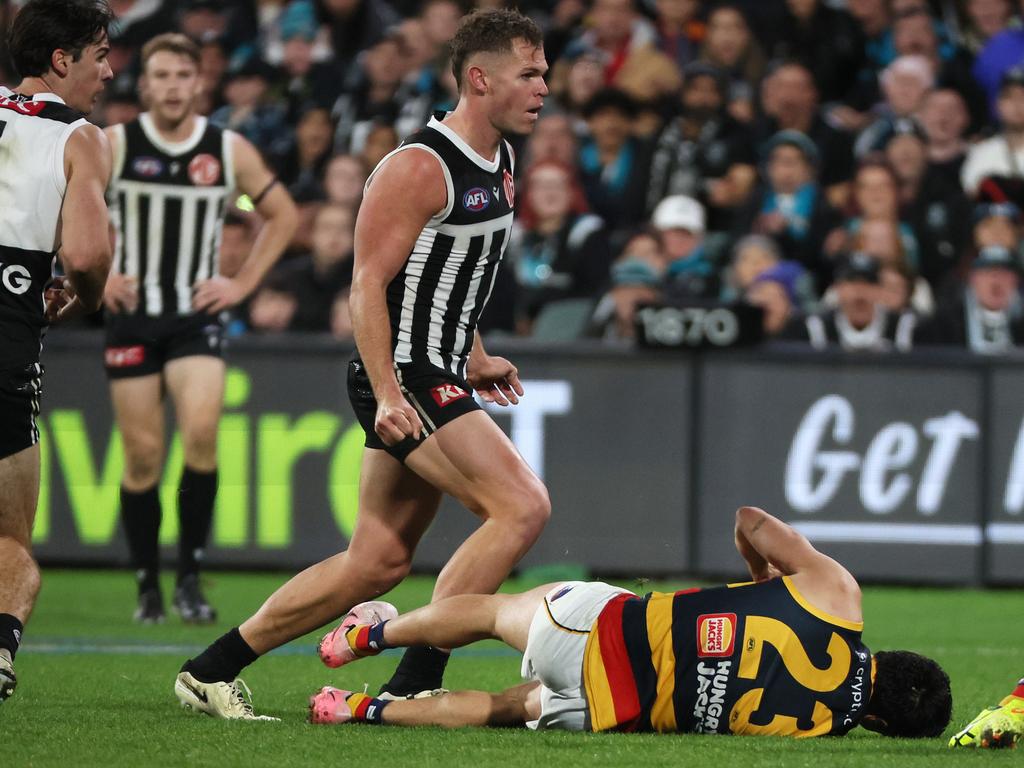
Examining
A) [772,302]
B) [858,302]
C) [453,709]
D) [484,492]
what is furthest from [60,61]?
[772,302]

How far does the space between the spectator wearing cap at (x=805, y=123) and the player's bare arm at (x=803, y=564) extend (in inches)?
327

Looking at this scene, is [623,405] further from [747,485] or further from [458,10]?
[458,10]

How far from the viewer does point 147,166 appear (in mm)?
9000

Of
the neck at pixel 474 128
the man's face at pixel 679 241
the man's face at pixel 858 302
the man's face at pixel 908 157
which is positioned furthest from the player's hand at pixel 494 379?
the man's face at pixel 908 157

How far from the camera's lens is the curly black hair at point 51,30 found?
5668 millimetres

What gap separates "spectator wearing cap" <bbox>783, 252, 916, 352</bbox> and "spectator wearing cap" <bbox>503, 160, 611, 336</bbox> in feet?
5.00

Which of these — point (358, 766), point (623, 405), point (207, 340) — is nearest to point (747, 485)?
point (623, 405)

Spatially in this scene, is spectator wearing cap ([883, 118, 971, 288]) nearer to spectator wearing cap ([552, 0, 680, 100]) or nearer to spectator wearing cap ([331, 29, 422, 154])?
spectator wearing cap ([552, 0, 680, 100])

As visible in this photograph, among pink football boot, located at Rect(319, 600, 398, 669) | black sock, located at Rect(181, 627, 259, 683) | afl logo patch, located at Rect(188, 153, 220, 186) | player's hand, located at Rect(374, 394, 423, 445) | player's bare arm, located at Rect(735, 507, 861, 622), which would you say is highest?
afl logo patch, located at Rect(188, 153, 220, 186)

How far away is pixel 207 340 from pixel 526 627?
160 inches

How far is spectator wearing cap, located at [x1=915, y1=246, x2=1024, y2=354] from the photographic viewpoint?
11641 mm

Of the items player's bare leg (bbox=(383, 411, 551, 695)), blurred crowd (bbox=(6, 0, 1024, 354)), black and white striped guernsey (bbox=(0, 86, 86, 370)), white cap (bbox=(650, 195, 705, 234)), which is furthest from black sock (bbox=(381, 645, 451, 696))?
white cap (bbox=(650, 195, 705, 234))

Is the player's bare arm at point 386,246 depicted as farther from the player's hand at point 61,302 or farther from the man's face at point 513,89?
the player's hand at point 61,302

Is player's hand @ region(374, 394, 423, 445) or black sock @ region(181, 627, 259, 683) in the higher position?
player's hand @ region(374, 394, 423, 445)
